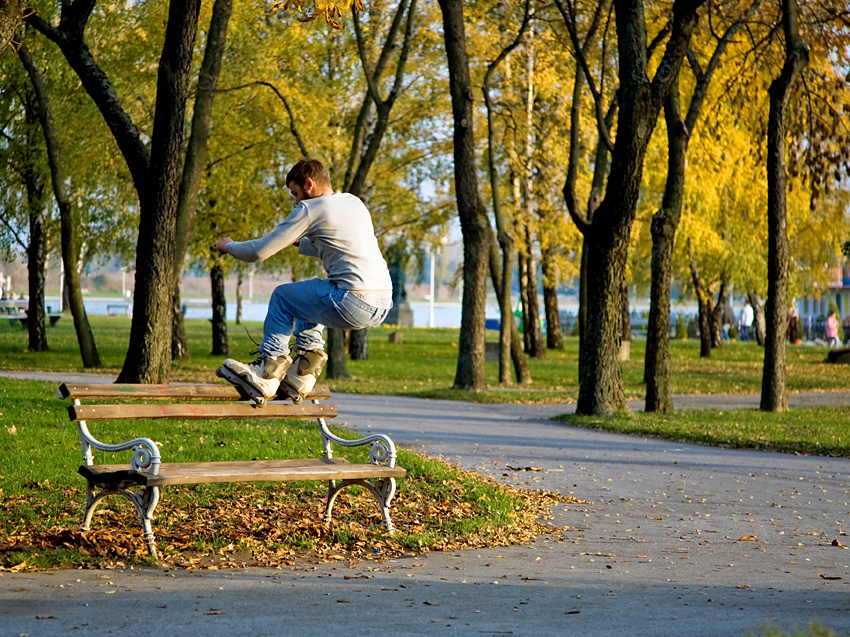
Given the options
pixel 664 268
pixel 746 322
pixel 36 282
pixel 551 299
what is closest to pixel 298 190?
pixel 664 268

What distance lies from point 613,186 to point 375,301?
8873 millimetres

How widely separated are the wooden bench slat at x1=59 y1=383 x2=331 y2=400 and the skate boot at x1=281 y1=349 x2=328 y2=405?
328 millimetres

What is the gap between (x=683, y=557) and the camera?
6738 millimetres

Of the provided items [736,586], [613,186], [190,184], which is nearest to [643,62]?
[613,186]

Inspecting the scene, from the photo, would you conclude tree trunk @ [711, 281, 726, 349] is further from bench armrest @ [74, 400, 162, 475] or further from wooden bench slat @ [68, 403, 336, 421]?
bench armrest @ [74, 400, 162, 475]

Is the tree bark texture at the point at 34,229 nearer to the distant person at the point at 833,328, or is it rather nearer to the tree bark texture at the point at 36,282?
the tree bark texture at the point at 36,282

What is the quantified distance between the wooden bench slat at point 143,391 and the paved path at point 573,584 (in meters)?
1.04

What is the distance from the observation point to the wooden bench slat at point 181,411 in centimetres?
616

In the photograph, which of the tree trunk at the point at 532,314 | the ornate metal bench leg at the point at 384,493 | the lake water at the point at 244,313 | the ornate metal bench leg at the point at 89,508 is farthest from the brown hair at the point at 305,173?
the lake water at the point at 244,313

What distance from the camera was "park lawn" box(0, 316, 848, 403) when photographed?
20.8 metres

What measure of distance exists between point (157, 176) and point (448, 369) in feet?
52.9

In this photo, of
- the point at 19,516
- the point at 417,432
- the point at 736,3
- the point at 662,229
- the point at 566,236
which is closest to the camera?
the point at 19,516

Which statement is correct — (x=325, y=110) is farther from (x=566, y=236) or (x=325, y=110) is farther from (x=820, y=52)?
(x=820, y=52)

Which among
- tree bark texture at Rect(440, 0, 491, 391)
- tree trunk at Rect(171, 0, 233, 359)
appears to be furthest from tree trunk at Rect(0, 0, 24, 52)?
tree bark texture at Rect(440, 0, 491, 391)
